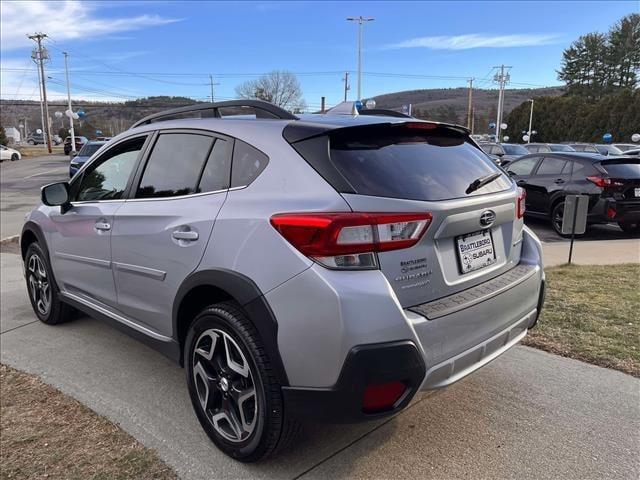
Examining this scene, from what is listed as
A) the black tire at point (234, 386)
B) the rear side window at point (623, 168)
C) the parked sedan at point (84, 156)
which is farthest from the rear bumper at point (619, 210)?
the parked sedan at point (84, 156)

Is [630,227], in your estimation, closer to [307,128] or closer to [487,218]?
[487,218]

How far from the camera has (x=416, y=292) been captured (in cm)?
221

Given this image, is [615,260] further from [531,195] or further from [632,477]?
[632,477]

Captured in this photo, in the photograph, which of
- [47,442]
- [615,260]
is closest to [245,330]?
[47,442]

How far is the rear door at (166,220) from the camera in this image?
105 inches

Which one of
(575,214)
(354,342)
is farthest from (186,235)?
(575,214)

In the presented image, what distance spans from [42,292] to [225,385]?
9.79 feet

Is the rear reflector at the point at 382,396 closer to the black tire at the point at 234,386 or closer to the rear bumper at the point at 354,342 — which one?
the rear bumper at the point at 354,342

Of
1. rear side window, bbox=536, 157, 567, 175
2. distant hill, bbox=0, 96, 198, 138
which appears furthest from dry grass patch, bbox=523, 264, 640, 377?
distant hill, bbox=0, 96, 198, 138

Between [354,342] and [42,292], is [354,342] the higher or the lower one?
the higher one

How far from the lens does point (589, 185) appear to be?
368 inches

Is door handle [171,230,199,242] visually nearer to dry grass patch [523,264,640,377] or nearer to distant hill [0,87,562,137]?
dry grass patch [523,264,640,377]

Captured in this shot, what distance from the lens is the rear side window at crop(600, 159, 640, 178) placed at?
29.7 feet

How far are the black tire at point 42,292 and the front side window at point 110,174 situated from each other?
891 millimetres
